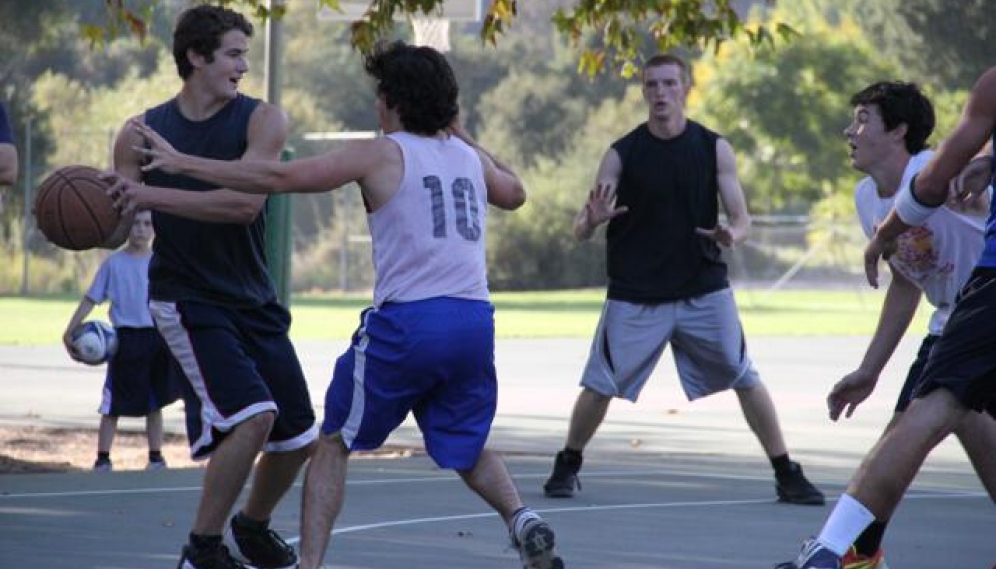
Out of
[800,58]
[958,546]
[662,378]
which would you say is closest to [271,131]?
[958,546]

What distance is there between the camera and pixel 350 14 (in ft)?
47.5

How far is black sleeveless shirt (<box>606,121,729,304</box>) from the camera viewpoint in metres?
10.4

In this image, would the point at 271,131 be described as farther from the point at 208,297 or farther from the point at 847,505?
the point at 847,505

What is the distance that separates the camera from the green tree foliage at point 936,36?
45.4 m

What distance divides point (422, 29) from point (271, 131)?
8.14m

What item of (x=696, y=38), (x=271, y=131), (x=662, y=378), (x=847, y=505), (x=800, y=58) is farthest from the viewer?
(x=800, y=58)

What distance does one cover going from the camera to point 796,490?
10.1m

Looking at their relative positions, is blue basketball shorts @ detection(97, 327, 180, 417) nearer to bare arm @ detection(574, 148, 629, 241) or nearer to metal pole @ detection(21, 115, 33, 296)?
bare arm @ detection(574, 148, 629, 241)

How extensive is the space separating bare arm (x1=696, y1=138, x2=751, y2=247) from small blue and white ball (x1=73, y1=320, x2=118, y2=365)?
12.8 ft

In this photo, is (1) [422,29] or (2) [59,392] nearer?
(1) [422,29]

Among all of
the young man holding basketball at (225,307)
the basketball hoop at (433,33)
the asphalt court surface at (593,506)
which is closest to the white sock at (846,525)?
the asphalt court surface at (593,506)

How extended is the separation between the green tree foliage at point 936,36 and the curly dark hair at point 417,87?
130 feet

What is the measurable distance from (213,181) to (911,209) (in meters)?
2.29

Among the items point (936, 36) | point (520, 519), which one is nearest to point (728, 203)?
point (520, 519)
